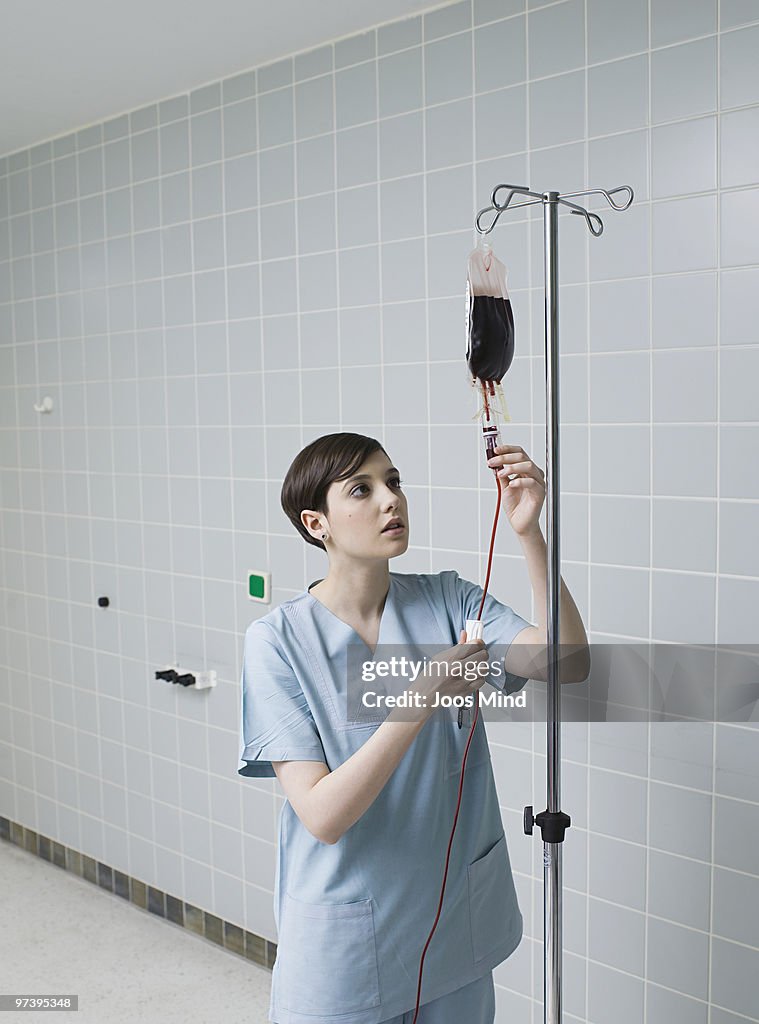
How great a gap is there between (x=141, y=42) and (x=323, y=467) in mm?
1418

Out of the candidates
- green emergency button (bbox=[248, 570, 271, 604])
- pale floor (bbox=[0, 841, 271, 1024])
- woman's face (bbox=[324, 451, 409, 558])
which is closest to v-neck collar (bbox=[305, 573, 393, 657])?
woman's face (bbox=[324, 451, 409, 558])

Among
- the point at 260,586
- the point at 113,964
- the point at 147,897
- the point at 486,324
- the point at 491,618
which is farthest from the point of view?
the point at 147,897

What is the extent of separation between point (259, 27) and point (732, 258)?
3.95ft

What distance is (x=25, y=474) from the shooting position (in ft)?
10.7

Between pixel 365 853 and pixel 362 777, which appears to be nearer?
pixel 362 777

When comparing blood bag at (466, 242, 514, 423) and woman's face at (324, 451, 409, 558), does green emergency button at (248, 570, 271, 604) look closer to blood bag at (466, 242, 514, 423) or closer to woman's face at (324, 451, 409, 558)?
woman's face at (324, 451, 409, 558)

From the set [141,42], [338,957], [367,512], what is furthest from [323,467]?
[141,42]

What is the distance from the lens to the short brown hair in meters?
1.47

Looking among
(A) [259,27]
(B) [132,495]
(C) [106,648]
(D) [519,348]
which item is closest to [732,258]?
(D) [519,348]

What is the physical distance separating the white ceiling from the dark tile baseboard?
2267 millimetres

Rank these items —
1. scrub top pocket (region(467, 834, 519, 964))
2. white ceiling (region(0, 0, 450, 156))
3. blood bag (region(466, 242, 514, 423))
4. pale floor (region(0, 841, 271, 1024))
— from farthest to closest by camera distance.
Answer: pale floor (region(0, 841, 271, 1024)), white ceiling (region(0, 0, 450, 156)), scrub top pocket (region(467, 834, 519, 964)), blood bag (region(466, 242, 514, 423))

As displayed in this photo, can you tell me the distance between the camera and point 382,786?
1370 millimetres

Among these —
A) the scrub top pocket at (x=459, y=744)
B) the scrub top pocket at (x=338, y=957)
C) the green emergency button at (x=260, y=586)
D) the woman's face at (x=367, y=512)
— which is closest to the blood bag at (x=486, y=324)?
the woman's face at (x=367, y=512)

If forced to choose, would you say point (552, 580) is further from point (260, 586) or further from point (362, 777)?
point (260, 586)
